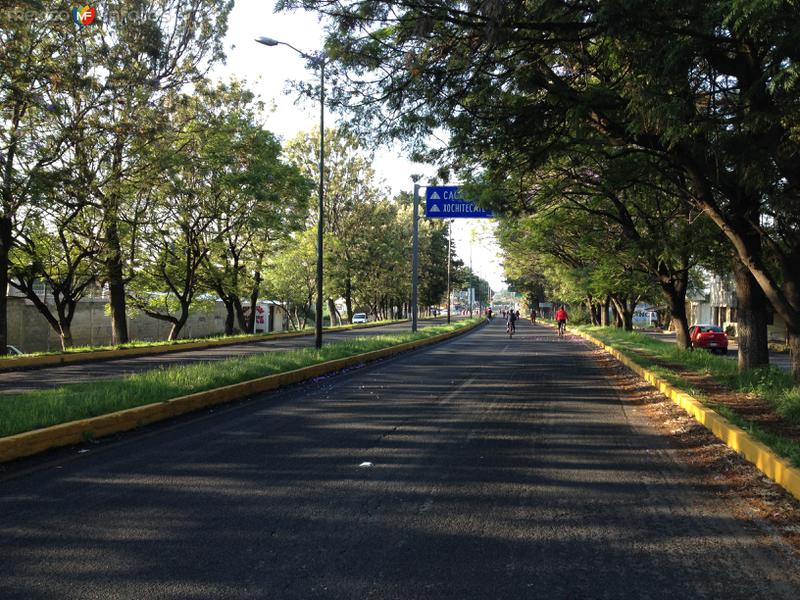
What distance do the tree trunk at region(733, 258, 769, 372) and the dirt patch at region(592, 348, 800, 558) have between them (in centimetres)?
344

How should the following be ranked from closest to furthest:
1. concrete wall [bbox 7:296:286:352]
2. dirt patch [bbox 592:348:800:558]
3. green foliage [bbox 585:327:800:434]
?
dirt patch [bbox 592:348:800:558] < green foliage [bbox 585:327:800:434] < concrete wall [bbox 7:296:286:352]

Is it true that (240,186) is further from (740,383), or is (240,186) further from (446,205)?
(740,383)

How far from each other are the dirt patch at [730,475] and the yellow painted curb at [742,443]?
65 millimetres

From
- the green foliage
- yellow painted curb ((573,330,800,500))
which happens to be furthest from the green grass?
the green foliage

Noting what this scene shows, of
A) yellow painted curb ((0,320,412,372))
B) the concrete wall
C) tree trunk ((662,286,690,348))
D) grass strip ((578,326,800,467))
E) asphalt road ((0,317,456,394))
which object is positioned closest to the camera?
grass strip ((578,326,800,467))

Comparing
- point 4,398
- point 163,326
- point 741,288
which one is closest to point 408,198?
point 163,326

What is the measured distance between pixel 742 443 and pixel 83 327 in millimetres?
35180

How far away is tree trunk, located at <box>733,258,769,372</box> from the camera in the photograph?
12.9m

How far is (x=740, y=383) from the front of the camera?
11273 millimetres

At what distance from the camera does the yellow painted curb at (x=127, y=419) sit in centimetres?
648

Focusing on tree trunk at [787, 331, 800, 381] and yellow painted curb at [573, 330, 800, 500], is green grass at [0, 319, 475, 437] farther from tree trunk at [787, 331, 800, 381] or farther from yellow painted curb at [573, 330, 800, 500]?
tree trunk at [787, 331, 800, 381]

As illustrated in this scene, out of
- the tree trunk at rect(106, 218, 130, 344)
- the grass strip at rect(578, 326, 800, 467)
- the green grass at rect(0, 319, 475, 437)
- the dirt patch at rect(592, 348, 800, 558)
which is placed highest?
the tree trunk at rect(106, 218, 130, 344)

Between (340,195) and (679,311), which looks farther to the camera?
(340,195)

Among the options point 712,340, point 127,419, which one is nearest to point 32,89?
point 127,419
